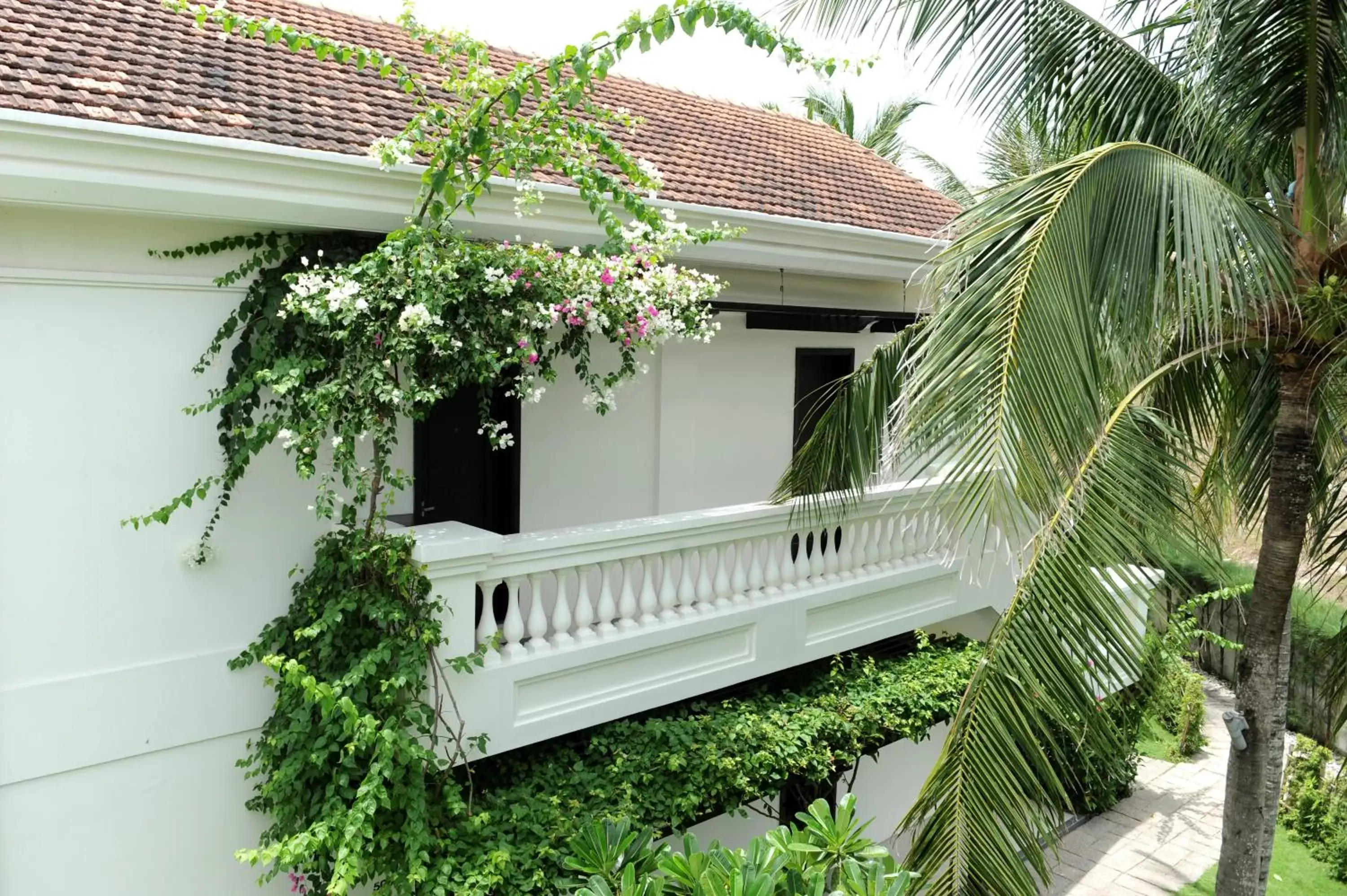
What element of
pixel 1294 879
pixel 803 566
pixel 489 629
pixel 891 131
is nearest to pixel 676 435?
pixel 803 566

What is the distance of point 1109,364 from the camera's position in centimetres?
454

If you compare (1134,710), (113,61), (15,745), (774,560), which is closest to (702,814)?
(774,560)

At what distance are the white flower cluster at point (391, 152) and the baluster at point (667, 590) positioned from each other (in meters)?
2.71

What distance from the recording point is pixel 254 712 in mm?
4895

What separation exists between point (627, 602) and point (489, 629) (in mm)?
952

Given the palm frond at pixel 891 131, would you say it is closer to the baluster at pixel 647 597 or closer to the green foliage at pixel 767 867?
the baluster at pixel 647 597

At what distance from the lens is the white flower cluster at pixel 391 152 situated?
14.0 feet

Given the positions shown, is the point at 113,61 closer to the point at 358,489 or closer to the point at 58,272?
the point at 58,272

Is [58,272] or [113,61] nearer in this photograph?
[58,272]

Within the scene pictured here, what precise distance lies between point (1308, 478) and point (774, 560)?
123 inches

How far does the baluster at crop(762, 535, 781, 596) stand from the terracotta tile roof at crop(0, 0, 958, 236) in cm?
256

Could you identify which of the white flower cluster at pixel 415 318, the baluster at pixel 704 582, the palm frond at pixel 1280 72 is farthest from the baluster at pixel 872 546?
the white flower cluster at pixel 415 318

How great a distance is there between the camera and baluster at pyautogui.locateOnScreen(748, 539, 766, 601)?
6.08 m

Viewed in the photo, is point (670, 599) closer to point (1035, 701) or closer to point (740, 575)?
point (740, 575)
